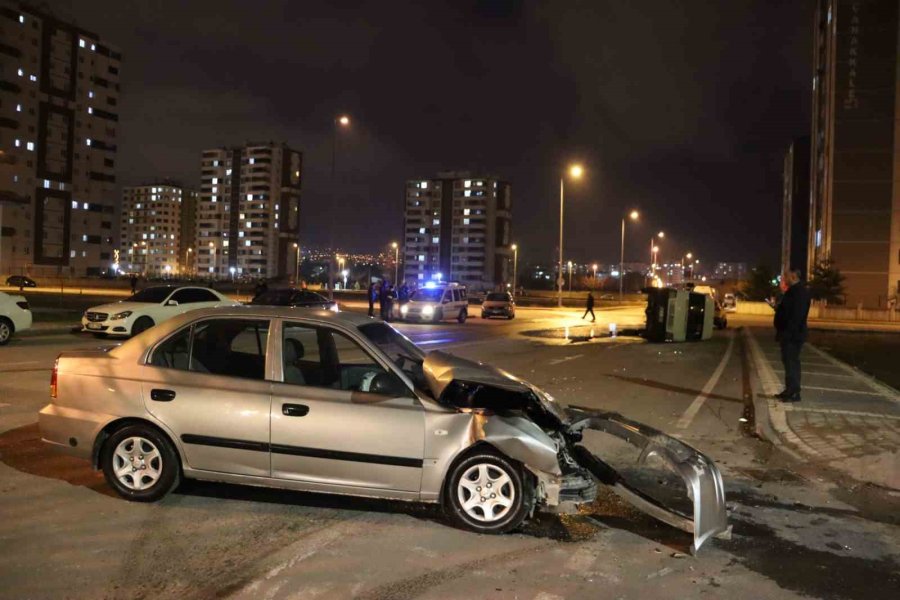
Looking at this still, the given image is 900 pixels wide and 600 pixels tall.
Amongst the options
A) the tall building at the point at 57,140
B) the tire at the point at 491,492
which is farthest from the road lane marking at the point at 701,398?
the tall building at the point at 57,140

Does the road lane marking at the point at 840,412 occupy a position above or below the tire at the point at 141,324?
below

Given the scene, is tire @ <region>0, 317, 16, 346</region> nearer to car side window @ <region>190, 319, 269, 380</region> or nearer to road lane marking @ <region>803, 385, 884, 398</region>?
car side window @ <region>190, 319, 269, 380</region>

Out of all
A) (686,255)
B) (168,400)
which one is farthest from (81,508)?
(686,255)

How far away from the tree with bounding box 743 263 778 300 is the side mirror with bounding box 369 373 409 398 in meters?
85.3

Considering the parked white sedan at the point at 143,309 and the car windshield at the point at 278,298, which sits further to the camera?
the car windshield at the point at 278,298

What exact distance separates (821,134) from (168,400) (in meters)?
86.6

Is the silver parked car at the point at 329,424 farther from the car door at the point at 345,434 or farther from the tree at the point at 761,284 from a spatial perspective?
the tree at the point at 761,284

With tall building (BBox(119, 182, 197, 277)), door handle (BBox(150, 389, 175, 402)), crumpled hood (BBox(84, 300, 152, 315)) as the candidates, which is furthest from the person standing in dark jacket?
tall building (BBox(119, 182, 197, 277))

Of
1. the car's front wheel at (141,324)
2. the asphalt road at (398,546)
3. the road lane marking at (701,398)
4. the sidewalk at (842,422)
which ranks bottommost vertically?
the asphalt road at (398,546)

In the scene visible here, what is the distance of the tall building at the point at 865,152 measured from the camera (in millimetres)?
67062

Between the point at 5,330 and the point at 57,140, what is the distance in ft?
328

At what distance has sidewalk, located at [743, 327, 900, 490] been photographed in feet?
24.7

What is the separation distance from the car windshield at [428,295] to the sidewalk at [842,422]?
19.5 m

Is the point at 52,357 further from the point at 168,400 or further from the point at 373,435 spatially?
the point at 373,435
